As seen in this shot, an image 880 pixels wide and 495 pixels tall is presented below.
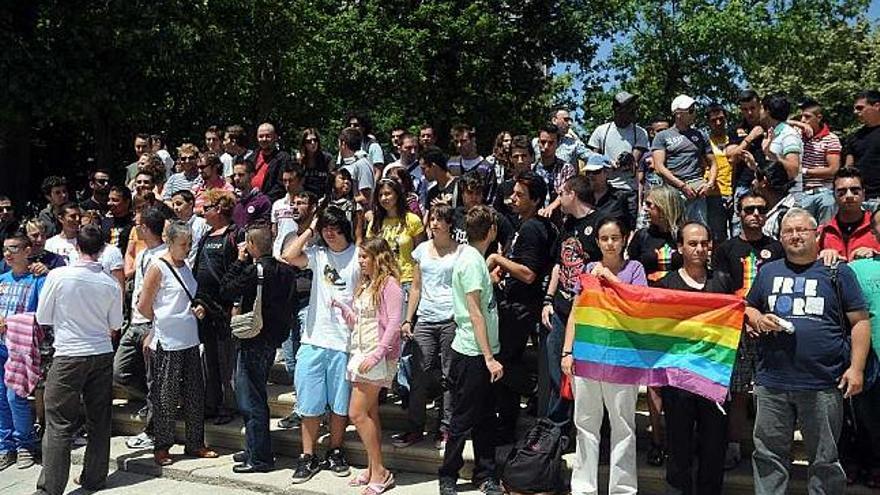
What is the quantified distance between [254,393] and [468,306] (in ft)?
6.77

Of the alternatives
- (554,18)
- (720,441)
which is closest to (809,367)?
(720,441)

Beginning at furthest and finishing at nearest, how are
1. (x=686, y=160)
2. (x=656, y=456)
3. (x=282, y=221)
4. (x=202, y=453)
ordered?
(x=686, y=160) → (x=282, y=221) → (x=202, y=453) → (x=656, y=456)

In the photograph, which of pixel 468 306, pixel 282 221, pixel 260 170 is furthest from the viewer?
pixel 260 170

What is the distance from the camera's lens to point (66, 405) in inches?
263

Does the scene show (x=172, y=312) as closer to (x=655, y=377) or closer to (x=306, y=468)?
(x=306, y=468)

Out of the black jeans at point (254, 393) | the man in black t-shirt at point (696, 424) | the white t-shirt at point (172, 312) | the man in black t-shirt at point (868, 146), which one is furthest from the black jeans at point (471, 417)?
the man in black t-shirt at point (868, 146)

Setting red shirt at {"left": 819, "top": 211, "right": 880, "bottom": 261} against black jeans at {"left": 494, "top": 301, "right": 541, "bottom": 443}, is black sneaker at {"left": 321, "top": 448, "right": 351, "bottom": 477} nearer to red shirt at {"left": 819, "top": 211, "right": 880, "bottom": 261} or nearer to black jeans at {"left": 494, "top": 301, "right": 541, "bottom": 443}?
black jeans at {"left": 494, "top": 301, "right": 541, "bottom": 443}

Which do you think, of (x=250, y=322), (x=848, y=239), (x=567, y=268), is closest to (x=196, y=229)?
(x=250, y=322)

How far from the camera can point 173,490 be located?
6.81 metres

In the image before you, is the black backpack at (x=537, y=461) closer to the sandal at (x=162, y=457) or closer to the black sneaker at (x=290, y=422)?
the black sneaker at (x=290, y=422)

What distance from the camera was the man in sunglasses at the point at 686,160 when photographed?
27.0 feet

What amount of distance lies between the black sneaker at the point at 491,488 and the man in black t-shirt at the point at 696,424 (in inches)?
49.0

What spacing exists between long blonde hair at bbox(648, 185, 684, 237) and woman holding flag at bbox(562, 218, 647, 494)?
1.54 feet

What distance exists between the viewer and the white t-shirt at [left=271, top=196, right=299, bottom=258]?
7.80 m
